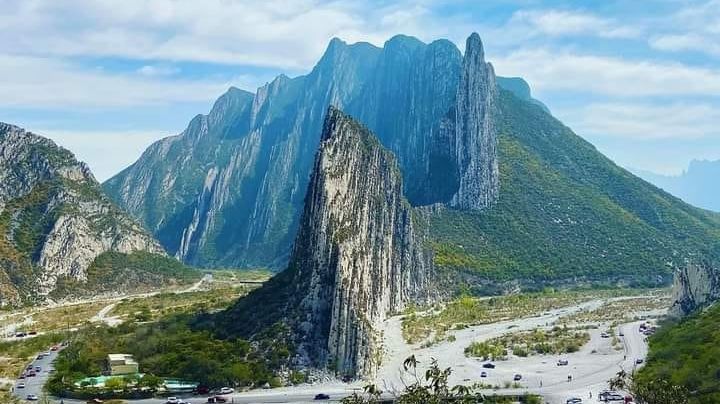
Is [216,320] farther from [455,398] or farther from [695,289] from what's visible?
[695,289]

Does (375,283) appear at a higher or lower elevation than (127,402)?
higher

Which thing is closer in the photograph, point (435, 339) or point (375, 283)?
point (435, 339)

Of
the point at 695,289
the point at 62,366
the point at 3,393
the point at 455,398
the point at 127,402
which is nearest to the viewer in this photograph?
the point at 455,398

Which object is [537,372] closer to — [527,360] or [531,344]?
[527,360]

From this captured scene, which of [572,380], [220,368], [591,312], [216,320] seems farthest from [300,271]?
[591,312]

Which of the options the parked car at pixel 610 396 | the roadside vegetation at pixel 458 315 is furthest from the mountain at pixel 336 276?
the parked car at pixel 610 396

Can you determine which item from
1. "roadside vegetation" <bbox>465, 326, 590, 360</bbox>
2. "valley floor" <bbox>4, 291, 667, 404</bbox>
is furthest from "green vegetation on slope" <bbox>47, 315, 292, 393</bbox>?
"roadside vegetation" <bbox>465, 326, 590, 360</bbox>

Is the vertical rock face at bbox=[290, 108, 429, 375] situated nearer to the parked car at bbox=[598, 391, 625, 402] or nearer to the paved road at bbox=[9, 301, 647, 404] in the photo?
the paved road at bbox=[9, 301, 647, 404]

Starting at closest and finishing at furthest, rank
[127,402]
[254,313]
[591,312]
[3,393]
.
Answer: [127,402]
[3,393]
[254,313]
[591,312]
